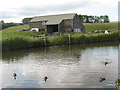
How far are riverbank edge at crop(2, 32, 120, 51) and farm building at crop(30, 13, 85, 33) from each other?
1584 centimetres

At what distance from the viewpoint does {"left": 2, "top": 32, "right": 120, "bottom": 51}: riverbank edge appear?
37.6m

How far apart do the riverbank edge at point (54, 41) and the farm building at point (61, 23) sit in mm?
15837

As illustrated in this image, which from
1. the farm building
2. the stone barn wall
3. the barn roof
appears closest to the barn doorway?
the farm building

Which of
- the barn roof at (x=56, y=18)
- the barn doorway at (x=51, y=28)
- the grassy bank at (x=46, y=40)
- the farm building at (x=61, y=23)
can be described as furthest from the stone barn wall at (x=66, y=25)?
the grassy bank at (x=46, y=40)

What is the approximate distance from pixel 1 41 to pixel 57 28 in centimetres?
3617

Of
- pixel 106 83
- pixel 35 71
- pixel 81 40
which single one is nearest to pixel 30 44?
pixel 81 40

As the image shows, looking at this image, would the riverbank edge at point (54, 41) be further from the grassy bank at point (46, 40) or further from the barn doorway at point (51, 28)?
the barn doorway at point (51, 28)

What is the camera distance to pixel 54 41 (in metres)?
44.8

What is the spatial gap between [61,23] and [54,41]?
20.8 m

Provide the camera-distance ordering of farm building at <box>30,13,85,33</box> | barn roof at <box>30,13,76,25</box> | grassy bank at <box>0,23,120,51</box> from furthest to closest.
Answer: barn roof at <box>30,13,76,25</box> → farm building at <box>30,13,85,33</box> → grassy bank at <box>0,23,120,51</box>

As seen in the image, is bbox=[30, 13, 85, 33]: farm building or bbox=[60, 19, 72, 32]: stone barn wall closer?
bbox=[30, 13, 85, 33]: farm building

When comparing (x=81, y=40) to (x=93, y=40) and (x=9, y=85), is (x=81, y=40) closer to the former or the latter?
(x=93, y=40)

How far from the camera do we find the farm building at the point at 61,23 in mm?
63906

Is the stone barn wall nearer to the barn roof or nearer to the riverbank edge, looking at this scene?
the barn roof
